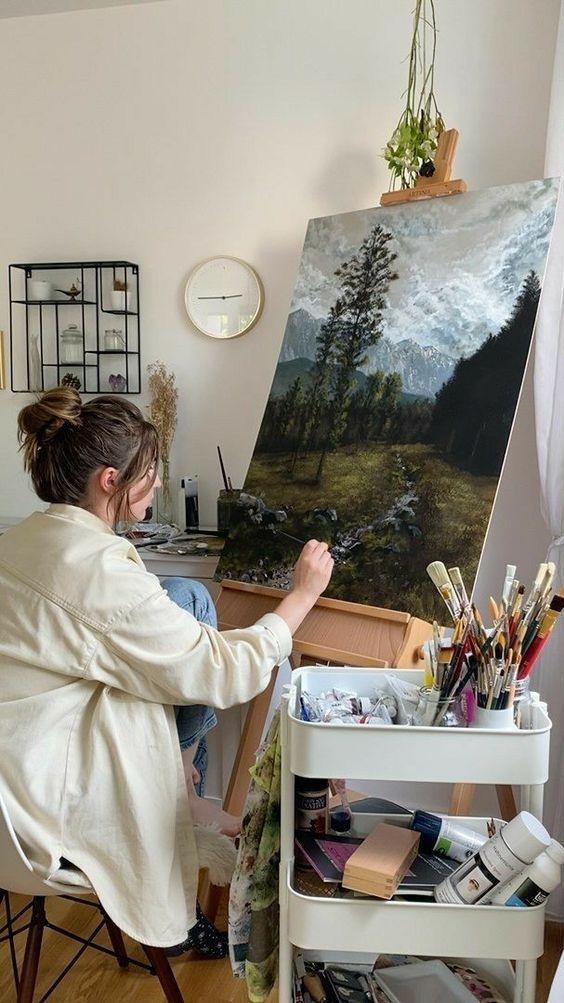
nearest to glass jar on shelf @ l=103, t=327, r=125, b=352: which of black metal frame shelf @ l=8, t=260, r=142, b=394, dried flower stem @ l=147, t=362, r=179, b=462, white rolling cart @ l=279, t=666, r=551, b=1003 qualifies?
black metal frame shelf @ l=8, t=260, r=142, b=394

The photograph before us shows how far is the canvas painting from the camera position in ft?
5.89

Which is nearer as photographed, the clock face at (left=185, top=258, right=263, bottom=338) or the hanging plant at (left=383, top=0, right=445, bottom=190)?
the hanging plant at (left=383, top=0, right=445, bottom=190)

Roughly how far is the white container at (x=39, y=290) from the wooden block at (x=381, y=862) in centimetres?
187

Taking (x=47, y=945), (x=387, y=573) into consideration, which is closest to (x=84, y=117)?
(x=387, y=573)

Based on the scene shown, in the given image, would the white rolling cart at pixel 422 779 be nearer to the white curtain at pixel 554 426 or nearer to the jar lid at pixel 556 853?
the jar lid at pixel 556 853

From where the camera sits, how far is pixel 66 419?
148cm

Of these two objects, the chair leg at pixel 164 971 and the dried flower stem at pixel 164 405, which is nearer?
the chair leg at pixel 164 971

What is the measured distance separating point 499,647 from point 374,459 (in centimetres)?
76

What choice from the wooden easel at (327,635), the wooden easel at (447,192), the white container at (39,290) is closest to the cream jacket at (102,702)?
the wooden easel at (327,635)

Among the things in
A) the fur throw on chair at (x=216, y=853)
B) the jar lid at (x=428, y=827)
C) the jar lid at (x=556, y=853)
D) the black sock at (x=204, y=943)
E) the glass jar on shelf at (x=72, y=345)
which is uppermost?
the glass jar on shelf at (x=72, y=345)

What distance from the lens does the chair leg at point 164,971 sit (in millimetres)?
1528

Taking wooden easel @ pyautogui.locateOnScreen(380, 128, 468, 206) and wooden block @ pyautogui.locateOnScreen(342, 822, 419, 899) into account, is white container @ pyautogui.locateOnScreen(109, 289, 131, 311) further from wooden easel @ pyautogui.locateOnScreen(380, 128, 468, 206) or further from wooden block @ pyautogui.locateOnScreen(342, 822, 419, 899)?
wooden block @ pyautogui.locateOnScreen(342, 822, 419, 899)

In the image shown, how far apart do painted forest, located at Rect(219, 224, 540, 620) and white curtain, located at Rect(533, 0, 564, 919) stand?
0.48ft

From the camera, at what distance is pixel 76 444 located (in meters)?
1.50
